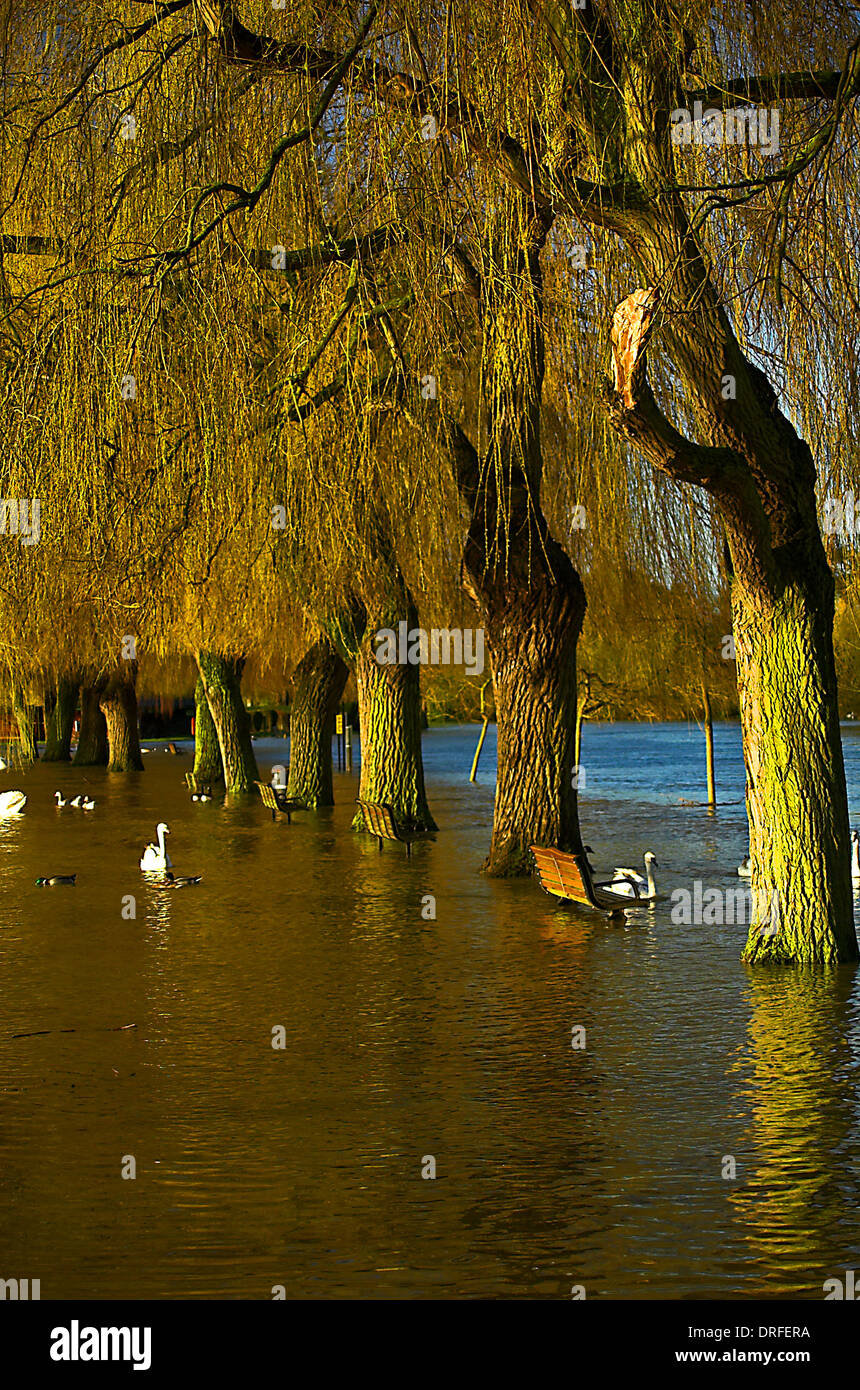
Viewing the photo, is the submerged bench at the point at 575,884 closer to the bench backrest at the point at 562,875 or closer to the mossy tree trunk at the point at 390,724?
the bench backrest at the point at 562,875

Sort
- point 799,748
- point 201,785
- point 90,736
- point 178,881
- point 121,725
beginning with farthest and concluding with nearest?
point 90,736, point 121,725, point 201,785, point 178,881, point 799,748

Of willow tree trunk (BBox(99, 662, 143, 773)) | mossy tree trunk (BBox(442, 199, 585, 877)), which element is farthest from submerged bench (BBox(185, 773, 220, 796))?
mossy tree trunk (BBox(442, 199, 585, 877))

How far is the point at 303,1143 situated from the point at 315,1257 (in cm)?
193

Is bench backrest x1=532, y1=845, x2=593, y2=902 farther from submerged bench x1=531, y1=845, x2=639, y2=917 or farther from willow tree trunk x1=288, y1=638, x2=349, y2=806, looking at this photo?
willow tree trunk x1=288, y1=638, x2=349, y2=806

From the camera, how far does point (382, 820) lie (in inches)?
1045

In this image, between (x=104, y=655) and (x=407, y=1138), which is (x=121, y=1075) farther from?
(x=104, y=655)

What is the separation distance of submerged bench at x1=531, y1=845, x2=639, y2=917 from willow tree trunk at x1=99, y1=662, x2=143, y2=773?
36.1 m

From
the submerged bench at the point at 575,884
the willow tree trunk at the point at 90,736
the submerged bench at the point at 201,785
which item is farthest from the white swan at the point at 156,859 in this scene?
the willow tree trunk at the point at 90,736

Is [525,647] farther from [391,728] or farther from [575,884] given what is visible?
[391,728]

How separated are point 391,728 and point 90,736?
37681 mm

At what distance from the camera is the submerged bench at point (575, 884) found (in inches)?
679

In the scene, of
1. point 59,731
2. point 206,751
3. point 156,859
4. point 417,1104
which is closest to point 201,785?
point 206,751

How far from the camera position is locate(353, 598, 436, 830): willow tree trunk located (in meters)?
26.6
